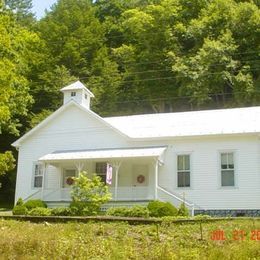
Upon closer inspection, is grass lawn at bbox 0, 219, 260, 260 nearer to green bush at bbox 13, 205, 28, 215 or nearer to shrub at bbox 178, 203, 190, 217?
shrub at bbox 178, 203, 190, 217

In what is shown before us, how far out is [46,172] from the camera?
87.5 ft

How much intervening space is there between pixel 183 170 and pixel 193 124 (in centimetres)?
292

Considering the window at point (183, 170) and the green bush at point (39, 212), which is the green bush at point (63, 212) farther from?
the window at point (183, 170)

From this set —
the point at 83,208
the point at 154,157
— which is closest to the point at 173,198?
the point at 154,157

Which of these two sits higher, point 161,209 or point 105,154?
point 105,154

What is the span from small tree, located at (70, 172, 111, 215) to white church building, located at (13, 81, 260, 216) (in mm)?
1725

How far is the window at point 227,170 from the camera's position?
74.6 feet

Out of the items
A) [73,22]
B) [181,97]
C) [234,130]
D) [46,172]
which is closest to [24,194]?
[46,172]

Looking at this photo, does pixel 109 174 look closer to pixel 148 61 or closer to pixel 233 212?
pixel 233 212

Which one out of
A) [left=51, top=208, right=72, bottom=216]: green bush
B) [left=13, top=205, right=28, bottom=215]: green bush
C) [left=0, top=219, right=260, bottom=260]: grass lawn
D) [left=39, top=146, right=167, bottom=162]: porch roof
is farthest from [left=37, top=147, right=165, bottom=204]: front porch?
[left=0, top=219, right=260, bottom=260]: grass lawn

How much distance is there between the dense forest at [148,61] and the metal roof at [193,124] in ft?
40.5

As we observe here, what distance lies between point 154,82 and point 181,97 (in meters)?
3.70

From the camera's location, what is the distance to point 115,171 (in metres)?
24.9

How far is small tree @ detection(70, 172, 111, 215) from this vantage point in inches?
810
